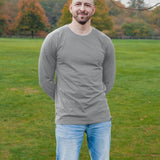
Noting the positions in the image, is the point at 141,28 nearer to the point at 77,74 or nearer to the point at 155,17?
the point at 155,17

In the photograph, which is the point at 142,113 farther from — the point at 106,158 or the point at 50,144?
the point at 106,158

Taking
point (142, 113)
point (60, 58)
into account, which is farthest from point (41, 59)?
point (142, 113)

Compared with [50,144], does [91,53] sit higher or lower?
higher

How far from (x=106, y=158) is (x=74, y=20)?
1174 millimetres

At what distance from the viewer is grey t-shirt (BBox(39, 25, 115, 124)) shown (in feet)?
9.00

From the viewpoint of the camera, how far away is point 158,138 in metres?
6.09

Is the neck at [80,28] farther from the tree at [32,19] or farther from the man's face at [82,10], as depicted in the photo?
the tree at [32,19]

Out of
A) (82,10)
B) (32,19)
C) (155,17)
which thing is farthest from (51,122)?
(32,19)

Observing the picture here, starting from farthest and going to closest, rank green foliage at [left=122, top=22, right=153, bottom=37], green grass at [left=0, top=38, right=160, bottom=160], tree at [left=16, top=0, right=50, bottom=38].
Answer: tree at [left=16, top=0, right=50, bottom=38] < green foliage at [left=122, top=22, right=153, bottom=37] < green grass at [left=0, top=38, right=160, bottom=160]

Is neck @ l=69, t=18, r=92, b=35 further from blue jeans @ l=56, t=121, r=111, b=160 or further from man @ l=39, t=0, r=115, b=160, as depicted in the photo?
blue jeans @ l=56, t=121, r=111, b=160

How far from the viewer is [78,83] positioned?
2.74 m

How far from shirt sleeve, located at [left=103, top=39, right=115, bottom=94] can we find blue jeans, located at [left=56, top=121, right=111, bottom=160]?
51cm

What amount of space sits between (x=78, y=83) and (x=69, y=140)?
0.45 m

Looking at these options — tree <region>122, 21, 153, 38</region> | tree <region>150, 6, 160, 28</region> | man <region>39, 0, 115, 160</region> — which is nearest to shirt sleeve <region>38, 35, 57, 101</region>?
Answer: man <region>39, 0, 115, 160</region>
